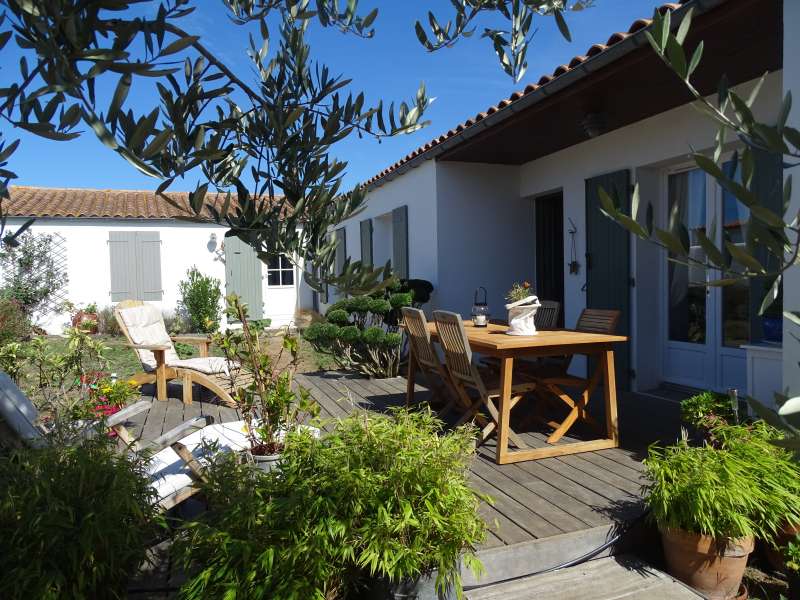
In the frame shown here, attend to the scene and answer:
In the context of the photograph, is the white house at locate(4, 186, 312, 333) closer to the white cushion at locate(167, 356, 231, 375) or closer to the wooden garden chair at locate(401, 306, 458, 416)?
the white cushion at locate(167, 356, 231, 375)

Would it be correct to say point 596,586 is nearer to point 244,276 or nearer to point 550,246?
point 550,246

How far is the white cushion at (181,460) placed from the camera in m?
2.69

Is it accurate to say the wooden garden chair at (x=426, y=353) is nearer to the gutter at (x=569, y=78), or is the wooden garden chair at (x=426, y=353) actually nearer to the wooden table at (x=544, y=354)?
the wooden table at (x=544, y=354)

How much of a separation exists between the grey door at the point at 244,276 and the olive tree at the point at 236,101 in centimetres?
1189

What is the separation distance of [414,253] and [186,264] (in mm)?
7236

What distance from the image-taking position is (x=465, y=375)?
3.96m

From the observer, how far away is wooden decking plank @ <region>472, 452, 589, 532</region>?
271 cm

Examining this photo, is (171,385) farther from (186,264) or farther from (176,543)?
(186,264)

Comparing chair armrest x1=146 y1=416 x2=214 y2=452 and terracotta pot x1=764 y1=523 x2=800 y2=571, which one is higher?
chair armrest x1=146 y1=416 x2=214 y2=452

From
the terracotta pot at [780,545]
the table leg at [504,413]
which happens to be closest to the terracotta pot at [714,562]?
the terracotta pot at [780,545]

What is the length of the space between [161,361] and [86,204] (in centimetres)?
950

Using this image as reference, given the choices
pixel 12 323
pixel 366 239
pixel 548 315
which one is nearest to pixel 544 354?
pixel 548 315

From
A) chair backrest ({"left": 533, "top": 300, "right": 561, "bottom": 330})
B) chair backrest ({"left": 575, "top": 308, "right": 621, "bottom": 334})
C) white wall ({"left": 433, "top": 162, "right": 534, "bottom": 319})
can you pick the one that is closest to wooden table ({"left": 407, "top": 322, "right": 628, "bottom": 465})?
chair backrest ({"left": 575, "top": 308, "right": 621, "bottom": 334})

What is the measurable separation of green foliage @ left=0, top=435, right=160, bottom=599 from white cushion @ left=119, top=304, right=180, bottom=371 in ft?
12.5
